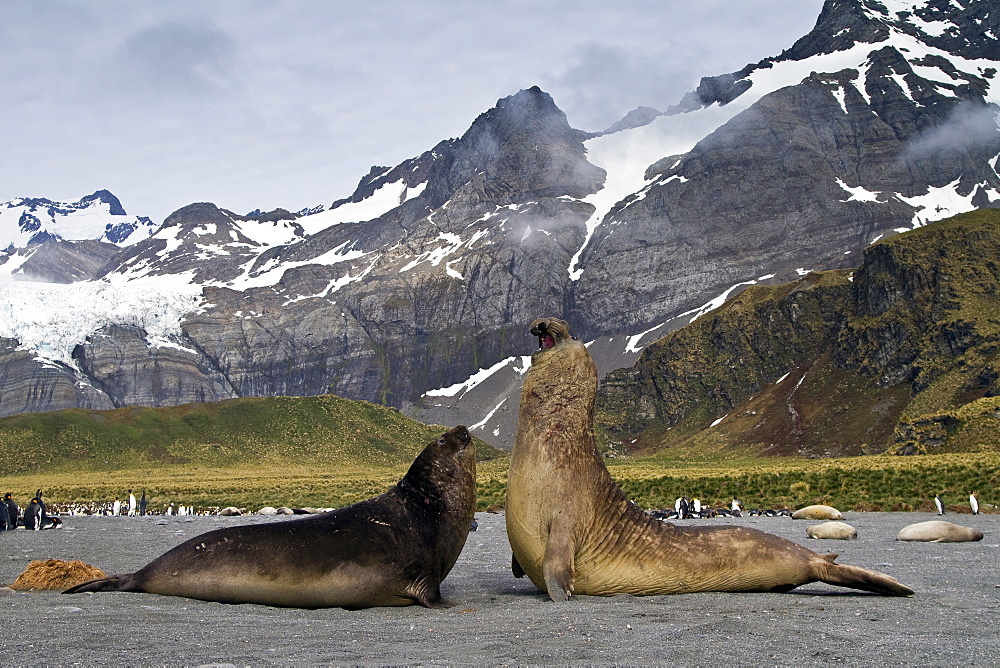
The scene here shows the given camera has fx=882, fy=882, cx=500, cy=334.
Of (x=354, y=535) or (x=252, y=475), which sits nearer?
(x=354, y=535)

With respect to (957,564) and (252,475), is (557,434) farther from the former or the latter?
(252,475)

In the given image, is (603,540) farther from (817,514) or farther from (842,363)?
(842,363)

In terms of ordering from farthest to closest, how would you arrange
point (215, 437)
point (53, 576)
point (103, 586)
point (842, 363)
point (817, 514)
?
point (842, 363) → point (215, 437) → point (817, 514) → point (53, 576) → point (103, 586)

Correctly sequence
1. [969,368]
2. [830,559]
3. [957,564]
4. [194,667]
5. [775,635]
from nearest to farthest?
[194,667] → [775,635] → [830,559] → [957,564] → [969,368]

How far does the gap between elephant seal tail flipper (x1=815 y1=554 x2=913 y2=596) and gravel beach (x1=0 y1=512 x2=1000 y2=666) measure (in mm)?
151

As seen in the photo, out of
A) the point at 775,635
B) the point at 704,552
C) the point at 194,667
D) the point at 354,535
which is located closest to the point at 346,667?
the point at 194,667

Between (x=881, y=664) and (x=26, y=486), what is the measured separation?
89.4 metres

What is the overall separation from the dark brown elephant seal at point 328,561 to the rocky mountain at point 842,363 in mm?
77933

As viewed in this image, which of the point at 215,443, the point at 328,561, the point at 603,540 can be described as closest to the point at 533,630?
the point at 603,540

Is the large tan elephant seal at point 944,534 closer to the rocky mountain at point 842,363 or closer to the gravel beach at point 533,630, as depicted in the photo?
the gravel beach at point 533,630

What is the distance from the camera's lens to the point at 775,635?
6.98 metres

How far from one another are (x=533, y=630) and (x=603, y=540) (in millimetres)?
2579

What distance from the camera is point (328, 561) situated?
9.64m

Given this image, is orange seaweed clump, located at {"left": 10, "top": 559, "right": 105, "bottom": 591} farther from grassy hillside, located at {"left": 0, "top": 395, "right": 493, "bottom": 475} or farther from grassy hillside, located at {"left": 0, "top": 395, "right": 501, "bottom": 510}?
grassy hillside, located at {"left": 0, "top": 395, "right": 493, "bottom": 475}
